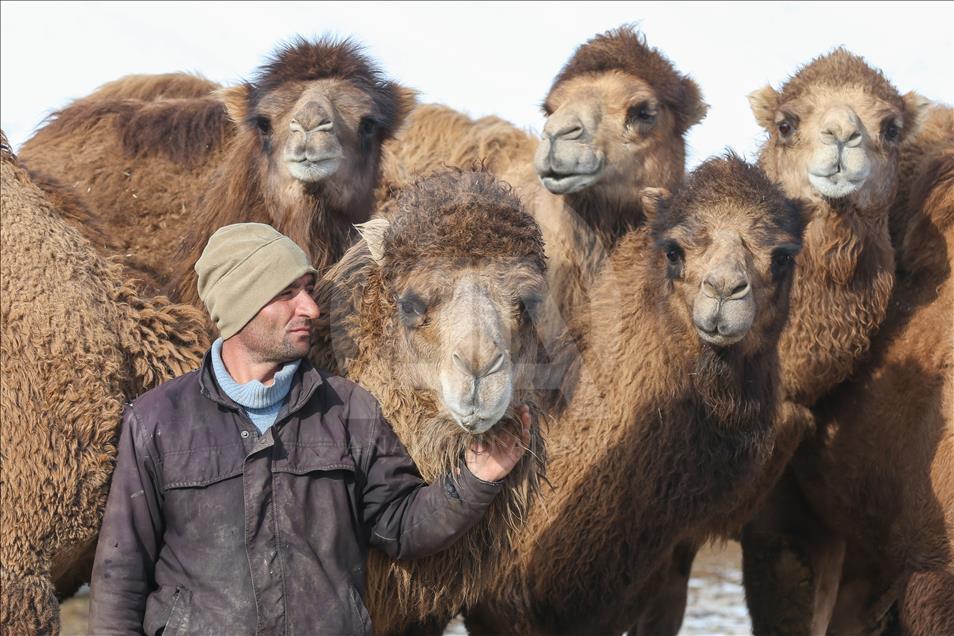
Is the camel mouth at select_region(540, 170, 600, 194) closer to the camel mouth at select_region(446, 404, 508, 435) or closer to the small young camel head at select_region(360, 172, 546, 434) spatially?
the small young camel head at select_region(360, 172, 546, 434)

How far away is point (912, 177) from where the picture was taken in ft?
25.3

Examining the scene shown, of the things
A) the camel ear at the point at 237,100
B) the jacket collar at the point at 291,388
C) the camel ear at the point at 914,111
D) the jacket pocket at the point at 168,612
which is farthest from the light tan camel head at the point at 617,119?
the jacket pocket at the point at 168,612

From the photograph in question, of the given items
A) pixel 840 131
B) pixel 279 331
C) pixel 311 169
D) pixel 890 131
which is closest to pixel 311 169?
pixel 311 169

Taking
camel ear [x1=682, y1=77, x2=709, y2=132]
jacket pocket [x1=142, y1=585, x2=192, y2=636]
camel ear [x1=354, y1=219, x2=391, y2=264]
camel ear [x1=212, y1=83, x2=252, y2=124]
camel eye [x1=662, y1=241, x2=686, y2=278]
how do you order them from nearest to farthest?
jacket pocket [x1=142, y1=585, x2=192, y2=636] < camel ear [x1=354, y1=219, x2=391, y2=264] < camel eye [x1=662, y1=241, x2=686, y2=278] < camel ear [x1=212, y1=83, x2=252, y2=124] < camel ear [x1=682, y1=77, x2=709, y2=132]

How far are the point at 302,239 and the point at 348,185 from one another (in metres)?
0.34

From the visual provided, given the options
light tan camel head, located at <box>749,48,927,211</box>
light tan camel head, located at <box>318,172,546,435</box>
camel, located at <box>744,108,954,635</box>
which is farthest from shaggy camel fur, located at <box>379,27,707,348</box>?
light tan camel head, located at <box>318,172,546,435</box>

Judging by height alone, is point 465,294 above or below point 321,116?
below

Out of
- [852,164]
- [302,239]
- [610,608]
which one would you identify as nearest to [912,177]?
[852,164]

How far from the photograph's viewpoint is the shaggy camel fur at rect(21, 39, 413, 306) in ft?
19.3

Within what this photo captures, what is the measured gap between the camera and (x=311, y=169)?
5.76 meters

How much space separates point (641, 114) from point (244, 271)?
3.36 m

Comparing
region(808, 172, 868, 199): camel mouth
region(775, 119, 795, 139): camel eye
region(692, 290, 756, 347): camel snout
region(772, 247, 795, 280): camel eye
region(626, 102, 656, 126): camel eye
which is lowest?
region(692, 290, 756, 347): camel snout

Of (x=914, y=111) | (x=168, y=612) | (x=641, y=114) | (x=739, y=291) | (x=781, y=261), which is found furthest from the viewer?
(x=914, y=111)

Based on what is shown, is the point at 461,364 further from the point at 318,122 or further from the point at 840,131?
the point at 840,131
